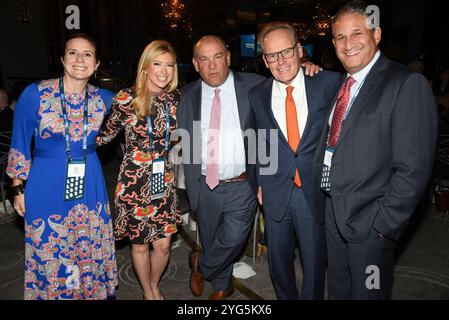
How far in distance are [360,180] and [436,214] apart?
3491mm

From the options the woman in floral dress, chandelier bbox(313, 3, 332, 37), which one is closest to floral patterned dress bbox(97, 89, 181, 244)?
the woman in floral dress

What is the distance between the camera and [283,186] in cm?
220

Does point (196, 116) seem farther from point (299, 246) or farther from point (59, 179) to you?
point (299, 246)

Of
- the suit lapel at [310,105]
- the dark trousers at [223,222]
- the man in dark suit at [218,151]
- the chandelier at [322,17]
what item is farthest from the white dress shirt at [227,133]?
the chandelier at [322,17]

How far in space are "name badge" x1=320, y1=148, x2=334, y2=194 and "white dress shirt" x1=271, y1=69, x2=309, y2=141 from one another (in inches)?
8.9

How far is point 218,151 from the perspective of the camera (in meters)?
2.44

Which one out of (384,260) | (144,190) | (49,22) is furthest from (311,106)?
(49,22)

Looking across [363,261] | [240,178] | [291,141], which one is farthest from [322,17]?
[363,261]

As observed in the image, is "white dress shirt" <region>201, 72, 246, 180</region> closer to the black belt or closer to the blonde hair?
the black belt

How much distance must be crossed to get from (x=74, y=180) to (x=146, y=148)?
487 mm

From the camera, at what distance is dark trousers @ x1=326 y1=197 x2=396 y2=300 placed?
1.85 meters

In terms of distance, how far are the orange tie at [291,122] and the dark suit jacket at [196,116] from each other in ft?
1.15
